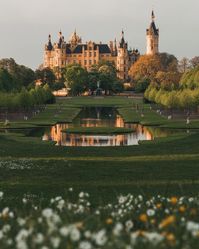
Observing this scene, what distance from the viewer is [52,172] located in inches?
842

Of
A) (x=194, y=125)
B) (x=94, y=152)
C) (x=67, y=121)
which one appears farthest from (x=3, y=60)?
(x=94, y=152)

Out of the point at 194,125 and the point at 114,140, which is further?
the point at 194,125

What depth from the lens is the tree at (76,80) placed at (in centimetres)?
14462

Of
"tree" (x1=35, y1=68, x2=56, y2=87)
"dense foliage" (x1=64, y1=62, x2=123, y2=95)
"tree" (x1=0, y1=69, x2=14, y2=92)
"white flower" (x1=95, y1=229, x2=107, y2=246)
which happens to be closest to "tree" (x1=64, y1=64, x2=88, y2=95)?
"dense foliage" (x1=64, y1=62, x2=123, y2=95)

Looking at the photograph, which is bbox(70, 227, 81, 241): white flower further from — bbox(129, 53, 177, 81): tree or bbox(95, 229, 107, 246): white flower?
bbox(129, 53, 177, 81): tree

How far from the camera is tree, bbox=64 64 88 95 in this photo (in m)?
145

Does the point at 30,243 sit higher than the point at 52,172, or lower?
higher

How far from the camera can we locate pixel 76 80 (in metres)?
146

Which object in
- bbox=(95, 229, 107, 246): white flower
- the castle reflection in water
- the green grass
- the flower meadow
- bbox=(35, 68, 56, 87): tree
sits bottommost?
the green grass

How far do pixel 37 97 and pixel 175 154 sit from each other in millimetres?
55903

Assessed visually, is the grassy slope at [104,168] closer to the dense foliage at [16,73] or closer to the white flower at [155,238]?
the white flower at [155,238]

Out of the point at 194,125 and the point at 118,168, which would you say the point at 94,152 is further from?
the point at 194,125

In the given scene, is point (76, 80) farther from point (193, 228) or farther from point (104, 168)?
point (193, 228)

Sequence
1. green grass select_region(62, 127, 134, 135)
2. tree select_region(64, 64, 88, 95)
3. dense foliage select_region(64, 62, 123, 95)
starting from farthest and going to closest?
dense foliage select_region(64, 62, 123, 95) < tree select_region(64, 64, 88, 95) < green grass select_region(62, 127, 134, 135)
